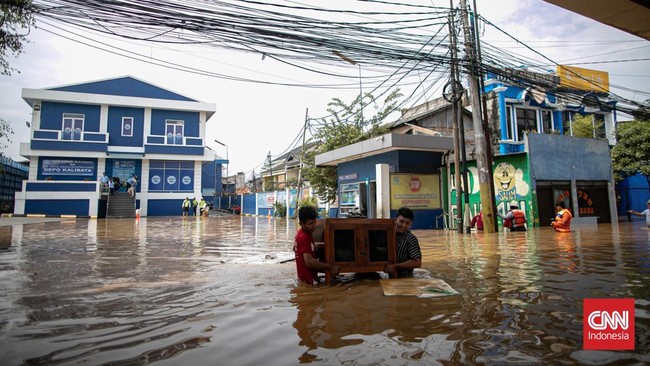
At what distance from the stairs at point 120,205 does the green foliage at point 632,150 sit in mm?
32766

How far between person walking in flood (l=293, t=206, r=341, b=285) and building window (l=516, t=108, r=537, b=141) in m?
22.4

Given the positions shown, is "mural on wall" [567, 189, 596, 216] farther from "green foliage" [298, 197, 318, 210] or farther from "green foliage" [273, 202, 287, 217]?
"green foliage" [273, 202, 287, 217]

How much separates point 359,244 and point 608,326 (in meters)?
3.03

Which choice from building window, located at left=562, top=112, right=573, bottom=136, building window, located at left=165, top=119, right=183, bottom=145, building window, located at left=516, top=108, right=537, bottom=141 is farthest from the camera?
building window, located at left=165, top=119, right=183, bottom=145

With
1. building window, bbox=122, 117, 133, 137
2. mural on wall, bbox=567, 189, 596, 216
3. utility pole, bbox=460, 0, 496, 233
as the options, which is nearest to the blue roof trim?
building window, bbox=122, 117, 133, 137

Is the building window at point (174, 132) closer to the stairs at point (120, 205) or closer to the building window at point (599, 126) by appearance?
the stairs at point (120, 205)

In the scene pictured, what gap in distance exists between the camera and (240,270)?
689cm

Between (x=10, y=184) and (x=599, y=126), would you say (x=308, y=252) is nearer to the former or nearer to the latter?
(x=599, y=126)

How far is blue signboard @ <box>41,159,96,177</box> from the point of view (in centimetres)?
3112

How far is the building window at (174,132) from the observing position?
1362 inches

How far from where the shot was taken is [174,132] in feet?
115

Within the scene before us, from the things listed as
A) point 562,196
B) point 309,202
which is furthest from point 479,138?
point 309,202

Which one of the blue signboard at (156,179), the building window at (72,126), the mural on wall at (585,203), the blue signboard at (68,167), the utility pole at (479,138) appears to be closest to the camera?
the utility pole at (479,138)

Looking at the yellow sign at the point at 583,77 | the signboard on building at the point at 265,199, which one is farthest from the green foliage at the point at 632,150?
the signboard on building at the point at 265,199
